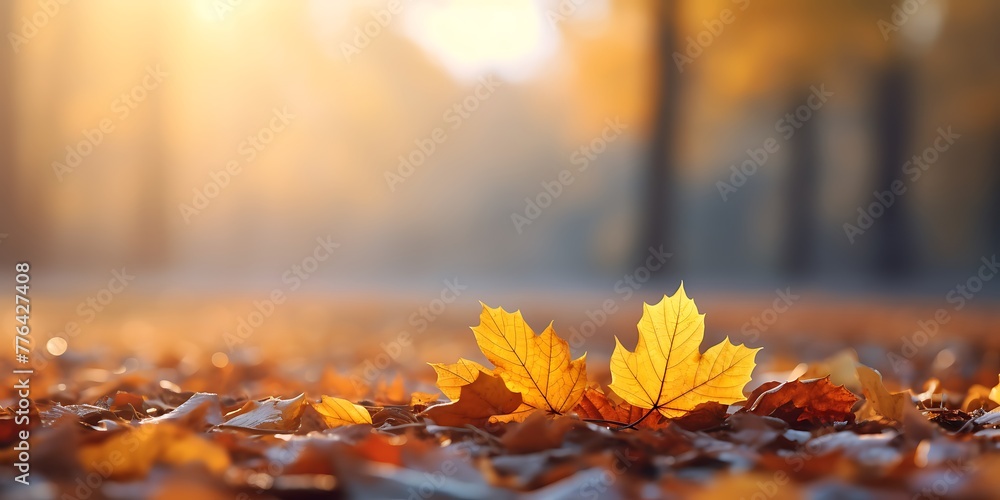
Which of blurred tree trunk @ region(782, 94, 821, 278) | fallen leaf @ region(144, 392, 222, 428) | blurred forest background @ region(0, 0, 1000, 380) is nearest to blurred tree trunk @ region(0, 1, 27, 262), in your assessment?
blurred forest background @ region(0, 0, 1000, 380)

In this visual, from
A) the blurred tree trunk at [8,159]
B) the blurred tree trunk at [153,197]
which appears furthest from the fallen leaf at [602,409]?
the blurred tree trunk at [153,197]

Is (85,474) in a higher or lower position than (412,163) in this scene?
lower

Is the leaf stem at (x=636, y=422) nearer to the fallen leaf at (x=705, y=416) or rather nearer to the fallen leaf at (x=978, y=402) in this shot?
the fallen leaf at (x=705, y=416)

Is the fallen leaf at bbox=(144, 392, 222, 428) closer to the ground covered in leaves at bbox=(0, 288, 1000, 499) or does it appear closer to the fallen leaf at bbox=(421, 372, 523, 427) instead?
the ground covered in leaves at bbox=(0, 288, 1000, 499)

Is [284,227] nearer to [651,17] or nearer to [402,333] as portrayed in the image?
[651,17]

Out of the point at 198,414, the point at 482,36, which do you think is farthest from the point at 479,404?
the point at 482,36

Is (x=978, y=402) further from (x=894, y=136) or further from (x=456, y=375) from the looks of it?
(x=894, y=136)

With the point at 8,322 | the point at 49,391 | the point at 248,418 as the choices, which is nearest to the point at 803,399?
the point at 248,418
